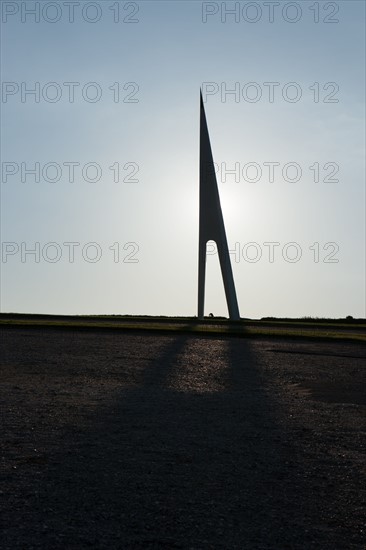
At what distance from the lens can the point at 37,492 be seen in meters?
5.53

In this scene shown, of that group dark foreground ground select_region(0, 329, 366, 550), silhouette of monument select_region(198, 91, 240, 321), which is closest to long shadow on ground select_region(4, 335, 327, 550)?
dark foreground ground select_region(0, 329, 366, 550)

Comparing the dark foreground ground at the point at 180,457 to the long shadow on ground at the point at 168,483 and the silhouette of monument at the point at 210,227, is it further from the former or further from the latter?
the silhouette of monument at the point at 210,227

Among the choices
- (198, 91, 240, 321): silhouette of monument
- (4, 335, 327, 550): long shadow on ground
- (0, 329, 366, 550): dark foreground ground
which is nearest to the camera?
(4, 335, 327, 550): long shadow on ground

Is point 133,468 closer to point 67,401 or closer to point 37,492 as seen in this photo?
point 37,492

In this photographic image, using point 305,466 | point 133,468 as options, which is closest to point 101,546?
point 133,468

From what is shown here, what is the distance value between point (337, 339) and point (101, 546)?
17.6 meters

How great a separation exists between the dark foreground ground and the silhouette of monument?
61.0 feet

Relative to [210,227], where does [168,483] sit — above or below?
below

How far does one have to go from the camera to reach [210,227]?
33.8 metres

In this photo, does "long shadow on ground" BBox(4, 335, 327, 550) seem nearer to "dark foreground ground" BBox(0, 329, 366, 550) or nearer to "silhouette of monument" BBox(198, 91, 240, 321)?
"dark foreground ground" BBox(0, 329, 366, 550)

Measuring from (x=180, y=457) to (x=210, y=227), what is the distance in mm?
27273

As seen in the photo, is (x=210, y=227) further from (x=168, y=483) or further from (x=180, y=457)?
(x=168, y=483)

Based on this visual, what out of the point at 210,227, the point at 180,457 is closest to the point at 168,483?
the point at 180,457

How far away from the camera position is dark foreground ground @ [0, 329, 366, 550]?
4832mm
